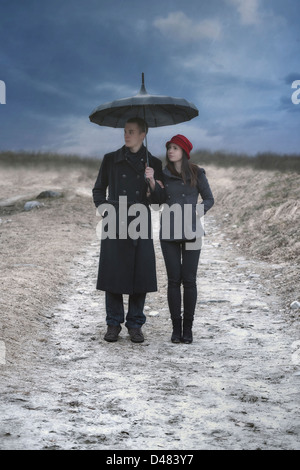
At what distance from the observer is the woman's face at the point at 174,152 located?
520 centimetres

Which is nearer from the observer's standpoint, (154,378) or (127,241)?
(154,378)

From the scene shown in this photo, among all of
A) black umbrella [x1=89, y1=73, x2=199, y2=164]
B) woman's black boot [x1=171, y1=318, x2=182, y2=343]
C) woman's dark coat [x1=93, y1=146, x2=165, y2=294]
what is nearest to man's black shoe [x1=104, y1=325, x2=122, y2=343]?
woman's dark coat [x1=93, y1=146, x2=165, y2=294]

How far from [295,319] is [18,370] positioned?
341 cm

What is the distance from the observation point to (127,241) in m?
5.30

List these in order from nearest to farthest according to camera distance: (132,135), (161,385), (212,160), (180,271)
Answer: (161,385) < (132,135) < (180,271) < (212,160)

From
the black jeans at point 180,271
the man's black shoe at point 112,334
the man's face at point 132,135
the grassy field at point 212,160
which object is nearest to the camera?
the man's face at point 132,135

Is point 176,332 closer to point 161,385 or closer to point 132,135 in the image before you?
point 161,385

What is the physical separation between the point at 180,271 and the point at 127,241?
2.13ft

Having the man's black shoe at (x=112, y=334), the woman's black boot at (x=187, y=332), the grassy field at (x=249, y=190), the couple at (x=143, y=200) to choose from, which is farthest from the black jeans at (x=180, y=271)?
the grassy field at (x=249, y=190)

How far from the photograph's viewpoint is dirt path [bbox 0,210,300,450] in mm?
3314

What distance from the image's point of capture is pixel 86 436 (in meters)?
3.30

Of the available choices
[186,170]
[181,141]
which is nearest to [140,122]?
[181,141]

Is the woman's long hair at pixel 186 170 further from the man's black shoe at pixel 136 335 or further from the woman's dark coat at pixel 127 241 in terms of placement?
the man's black shoe at pixel 136 335
